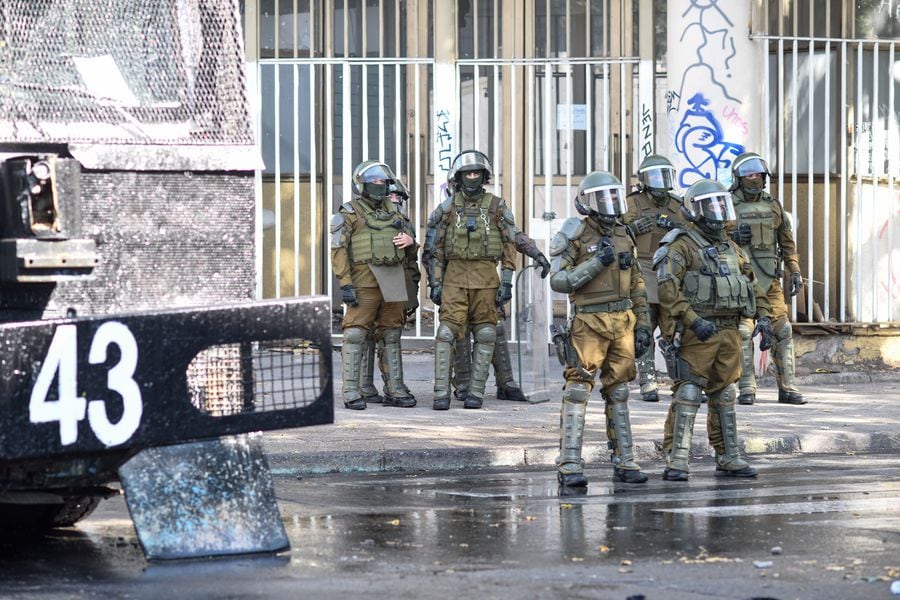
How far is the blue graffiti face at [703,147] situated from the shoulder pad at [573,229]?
4.34 metres

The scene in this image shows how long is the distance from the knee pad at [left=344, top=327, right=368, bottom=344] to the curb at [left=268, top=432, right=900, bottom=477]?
2376mm

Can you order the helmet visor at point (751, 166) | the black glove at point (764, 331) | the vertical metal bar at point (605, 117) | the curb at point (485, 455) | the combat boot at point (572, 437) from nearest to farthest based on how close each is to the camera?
the combat boot at point (572, 437)
the curb at point (485, 455)
the black glove at point (764, 331)
the helmet visor at point (751, 166)
the vertical metal bar at point (605, 117)

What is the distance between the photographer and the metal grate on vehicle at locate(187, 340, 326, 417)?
229 inches

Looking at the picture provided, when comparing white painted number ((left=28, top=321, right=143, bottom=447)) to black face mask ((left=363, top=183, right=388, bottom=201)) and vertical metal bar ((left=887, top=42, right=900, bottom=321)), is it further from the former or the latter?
vertical metal bar ((left=887, top=42, right=900, bottom=321))

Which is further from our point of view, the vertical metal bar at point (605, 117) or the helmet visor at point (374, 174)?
the vertical metal bar at point (605, 117)

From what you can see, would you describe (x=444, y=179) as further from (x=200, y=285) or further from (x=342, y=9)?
(x=200, y=285)

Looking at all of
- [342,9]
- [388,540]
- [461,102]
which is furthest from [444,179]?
[388,540]

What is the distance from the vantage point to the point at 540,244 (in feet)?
47.5

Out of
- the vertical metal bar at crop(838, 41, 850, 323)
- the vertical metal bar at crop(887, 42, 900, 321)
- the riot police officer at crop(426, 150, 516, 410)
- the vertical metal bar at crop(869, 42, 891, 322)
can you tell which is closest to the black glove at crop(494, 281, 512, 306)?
the riot police officer at crop(426, 150, 516, 410)

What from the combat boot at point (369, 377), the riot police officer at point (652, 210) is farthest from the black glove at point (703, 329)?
the combat boot at point (369, 377)

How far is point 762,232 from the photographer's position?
39.3ft

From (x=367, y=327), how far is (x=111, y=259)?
6408mm

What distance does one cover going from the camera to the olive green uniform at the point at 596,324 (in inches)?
348

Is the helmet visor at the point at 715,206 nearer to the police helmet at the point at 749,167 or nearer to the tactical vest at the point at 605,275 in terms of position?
the tactical vest at the point at 605,275
